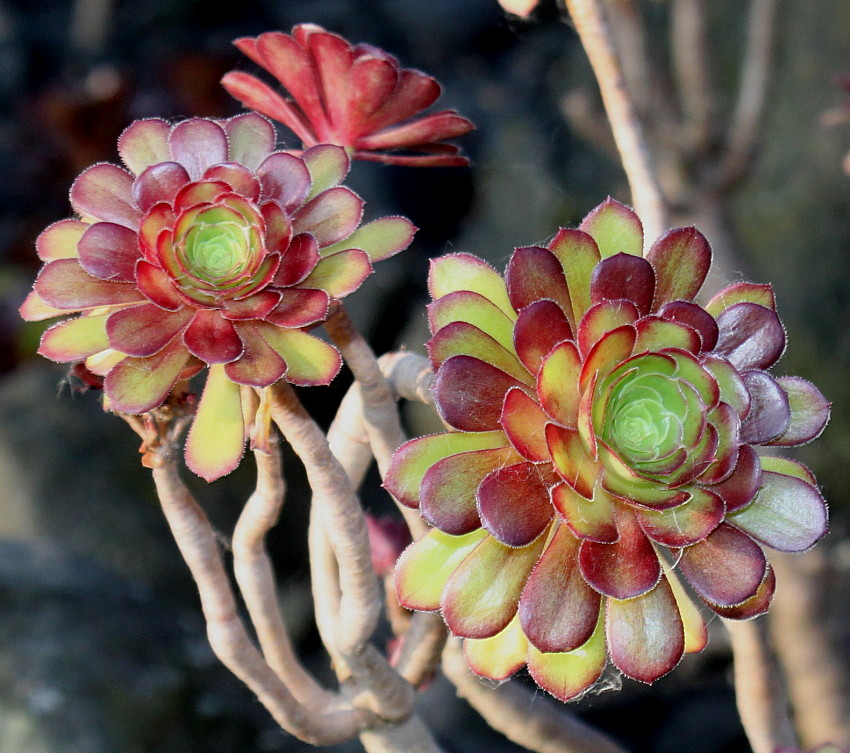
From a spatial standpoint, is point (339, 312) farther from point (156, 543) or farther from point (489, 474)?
point (156, 543)

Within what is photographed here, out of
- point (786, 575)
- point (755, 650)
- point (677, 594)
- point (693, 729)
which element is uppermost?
point (677, 594)

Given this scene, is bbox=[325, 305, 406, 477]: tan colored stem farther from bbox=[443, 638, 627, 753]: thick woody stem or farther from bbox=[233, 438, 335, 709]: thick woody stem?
bbox=[443, 638, 627, 753]: thick woody stem

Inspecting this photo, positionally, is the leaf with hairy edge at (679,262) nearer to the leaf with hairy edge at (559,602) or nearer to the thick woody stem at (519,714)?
the leaf with hairy edge at (559,602)

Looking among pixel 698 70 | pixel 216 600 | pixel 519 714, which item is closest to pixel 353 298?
pixel 698 70

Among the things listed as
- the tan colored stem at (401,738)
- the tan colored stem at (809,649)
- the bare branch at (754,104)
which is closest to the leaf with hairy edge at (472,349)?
the tan colored stem at (401,738)

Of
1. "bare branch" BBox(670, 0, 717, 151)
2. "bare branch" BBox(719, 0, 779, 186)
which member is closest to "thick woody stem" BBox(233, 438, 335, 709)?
"bare branch" BBox(719, 0, 779, 186)

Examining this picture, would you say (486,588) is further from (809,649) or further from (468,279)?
(809,649)

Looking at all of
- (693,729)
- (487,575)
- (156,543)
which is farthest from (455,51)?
(487,575)
